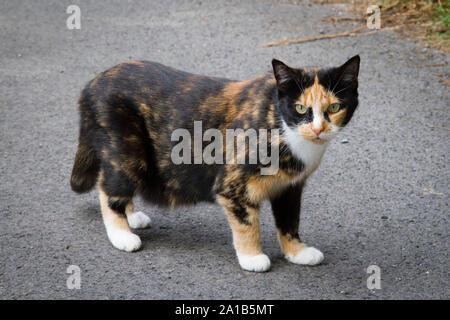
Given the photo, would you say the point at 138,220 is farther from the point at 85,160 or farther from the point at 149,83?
the point at 149,83

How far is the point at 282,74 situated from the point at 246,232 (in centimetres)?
98

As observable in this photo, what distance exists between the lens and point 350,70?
3.38m

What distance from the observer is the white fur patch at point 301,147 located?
343 centimetres

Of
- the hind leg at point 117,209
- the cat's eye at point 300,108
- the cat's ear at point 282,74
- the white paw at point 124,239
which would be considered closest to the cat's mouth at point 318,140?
the cat's eye at point 300,108

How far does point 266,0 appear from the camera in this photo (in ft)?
29.2

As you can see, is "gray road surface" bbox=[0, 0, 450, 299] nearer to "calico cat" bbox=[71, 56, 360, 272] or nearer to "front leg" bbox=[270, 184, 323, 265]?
"front leg" bbox=[270, 184, 323, 265]

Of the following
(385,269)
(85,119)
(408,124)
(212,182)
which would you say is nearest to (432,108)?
(408,124)

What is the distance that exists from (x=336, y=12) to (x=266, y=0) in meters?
1.27

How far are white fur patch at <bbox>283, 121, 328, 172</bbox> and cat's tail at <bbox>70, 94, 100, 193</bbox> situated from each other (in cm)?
134

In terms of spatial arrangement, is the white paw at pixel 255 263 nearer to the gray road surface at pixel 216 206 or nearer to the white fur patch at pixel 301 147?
the gray road surface at pixel 216 206

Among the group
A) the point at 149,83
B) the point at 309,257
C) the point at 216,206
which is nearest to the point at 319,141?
the point at 309,257

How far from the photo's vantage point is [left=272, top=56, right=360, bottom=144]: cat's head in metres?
3.35

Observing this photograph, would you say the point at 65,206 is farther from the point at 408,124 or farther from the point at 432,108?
the point at 432,108

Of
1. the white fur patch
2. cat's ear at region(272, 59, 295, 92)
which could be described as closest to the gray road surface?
the white fur patch
